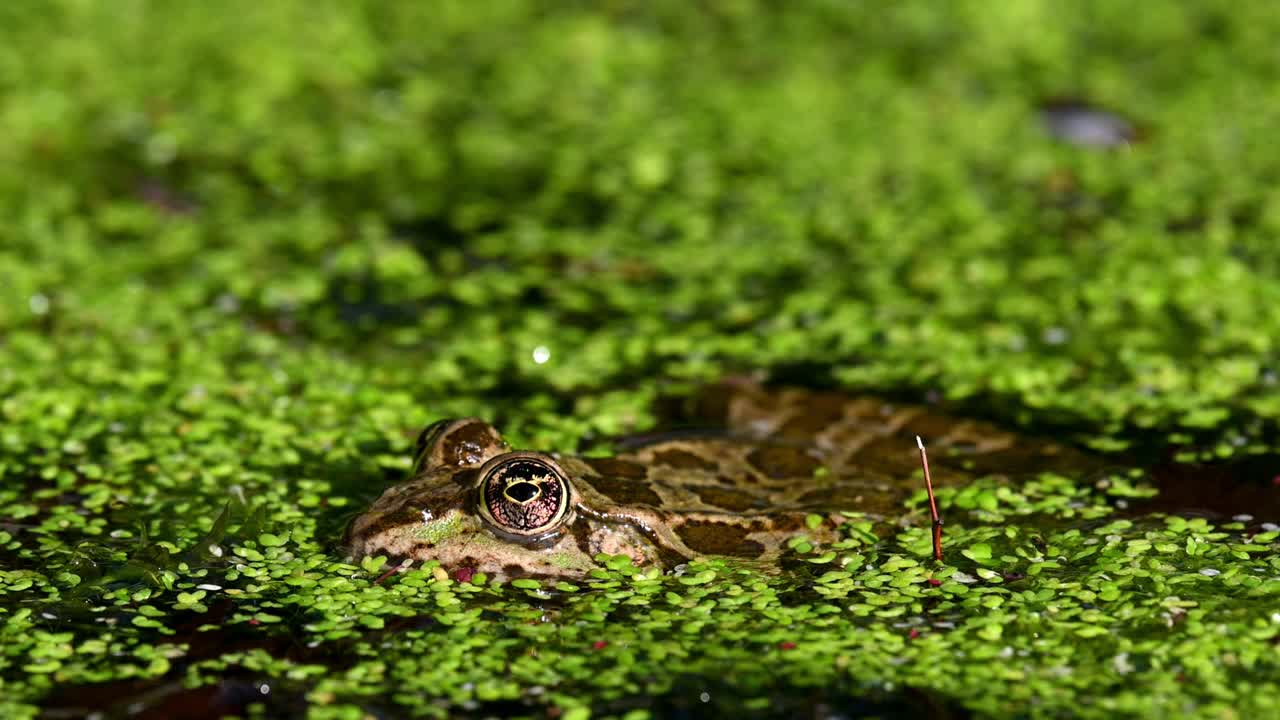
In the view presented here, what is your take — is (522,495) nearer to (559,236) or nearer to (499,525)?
(499,525)

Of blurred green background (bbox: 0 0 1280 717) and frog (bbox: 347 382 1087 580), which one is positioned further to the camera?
blurred green background (bbox: 0 0 1280 717)

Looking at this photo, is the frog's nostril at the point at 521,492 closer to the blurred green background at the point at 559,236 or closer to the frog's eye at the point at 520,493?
the frog's eye at the point at 520,493

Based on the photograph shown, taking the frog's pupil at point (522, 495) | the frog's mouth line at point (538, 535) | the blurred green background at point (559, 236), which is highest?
the blurred green background at point (559, 236)

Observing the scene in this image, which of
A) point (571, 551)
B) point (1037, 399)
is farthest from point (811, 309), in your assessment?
point (571, 551)

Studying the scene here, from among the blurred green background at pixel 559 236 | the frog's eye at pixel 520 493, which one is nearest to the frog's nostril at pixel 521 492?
the frog's eye at pixel 520 493

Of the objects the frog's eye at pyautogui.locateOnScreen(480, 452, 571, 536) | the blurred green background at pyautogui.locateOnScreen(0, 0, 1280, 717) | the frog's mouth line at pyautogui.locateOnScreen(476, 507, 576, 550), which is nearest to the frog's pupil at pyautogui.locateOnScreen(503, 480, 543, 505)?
the frog's eye at pyautogui.locateOnScreen(480, 452, 571, 536)

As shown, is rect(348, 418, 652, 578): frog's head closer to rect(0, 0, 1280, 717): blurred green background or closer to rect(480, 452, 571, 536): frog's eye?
rect(480, 452, 571, 536): frog's eye

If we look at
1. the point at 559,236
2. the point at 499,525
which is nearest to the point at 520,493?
the point at 499,525
